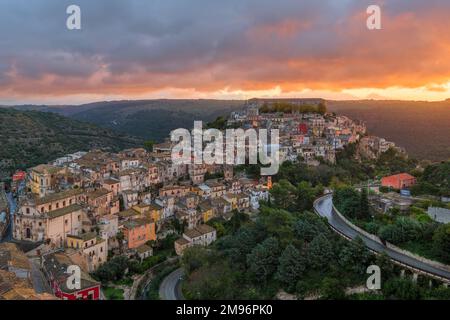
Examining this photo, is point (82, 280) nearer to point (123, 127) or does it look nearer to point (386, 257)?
point (386, 257)

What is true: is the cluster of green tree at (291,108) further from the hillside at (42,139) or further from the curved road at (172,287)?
the curved road at (172,287)

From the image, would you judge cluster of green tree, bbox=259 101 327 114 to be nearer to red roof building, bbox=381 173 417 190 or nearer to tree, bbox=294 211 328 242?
red roof building, bbox=381 173 417 190

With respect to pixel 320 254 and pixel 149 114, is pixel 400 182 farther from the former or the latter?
pixel 149 114

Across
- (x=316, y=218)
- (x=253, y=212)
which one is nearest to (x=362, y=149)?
(x=253, y=212)

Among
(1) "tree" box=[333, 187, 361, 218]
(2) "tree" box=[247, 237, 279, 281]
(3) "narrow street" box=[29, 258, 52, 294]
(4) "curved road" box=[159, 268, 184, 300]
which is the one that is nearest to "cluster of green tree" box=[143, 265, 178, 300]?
(4) "curved road" box=[159, 268, 184, 300]

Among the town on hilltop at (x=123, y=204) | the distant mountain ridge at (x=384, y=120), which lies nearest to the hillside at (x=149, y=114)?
the distant mountain ridge at (x=384, y=120)

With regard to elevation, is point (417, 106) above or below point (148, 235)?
above
